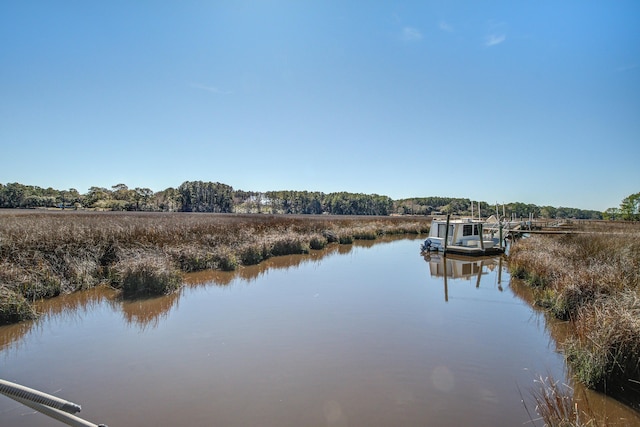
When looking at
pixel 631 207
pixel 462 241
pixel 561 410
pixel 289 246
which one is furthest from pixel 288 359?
pixel 631 207

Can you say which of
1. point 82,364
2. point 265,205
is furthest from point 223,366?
point 265,205

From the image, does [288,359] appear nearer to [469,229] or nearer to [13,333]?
[13,333]

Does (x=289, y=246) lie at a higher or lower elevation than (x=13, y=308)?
higher

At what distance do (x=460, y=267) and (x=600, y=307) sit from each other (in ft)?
35.2

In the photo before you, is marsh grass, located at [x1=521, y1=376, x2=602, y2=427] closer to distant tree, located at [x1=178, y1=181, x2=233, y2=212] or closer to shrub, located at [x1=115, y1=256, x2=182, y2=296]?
shrub, located at [x1=115, y1=256, x2=182, y2=296]

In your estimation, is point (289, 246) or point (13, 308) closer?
point (13, 308)

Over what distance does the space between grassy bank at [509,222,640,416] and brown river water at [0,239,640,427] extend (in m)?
0.36

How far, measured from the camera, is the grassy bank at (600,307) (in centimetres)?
475

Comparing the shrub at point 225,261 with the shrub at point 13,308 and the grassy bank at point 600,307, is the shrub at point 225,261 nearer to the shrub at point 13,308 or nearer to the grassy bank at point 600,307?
the shrub at point 13,308

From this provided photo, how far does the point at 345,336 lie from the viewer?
7.13 m

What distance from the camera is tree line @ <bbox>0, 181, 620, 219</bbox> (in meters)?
65.3

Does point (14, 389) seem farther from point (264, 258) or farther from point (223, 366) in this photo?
point (264, 258)

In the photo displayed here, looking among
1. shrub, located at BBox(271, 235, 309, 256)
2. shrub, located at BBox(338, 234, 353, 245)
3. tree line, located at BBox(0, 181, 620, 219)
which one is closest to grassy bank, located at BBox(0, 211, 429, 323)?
shrub, located at BBox(271, 235, 309, 256)

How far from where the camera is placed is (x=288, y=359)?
236 inches
